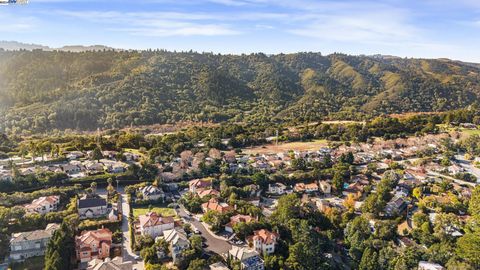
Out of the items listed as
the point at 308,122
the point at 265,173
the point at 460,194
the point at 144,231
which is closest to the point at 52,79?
the point at 308,122

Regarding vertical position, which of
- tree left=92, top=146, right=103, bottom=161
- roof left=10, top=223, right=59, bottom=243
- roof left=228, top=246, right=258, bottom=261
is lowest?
roof left=10, top=223, right=59, bottom=243

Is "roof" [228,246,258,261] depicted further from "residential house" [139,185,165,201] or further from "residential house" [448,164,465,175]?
"residential house" [448,164,465,175]

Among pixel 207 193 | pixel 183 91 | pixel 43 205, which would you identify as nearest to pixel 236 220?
pixel 207 193

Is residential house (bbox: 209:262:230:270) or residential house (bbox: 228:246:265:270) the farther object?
residential house (bbox: 228:246:265:270)

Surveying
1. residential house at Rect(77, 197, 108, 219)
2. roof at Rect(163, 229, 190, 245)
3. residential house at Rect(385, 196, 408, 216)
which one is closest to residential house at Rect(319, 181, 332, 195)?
residential house at Rect(385, 196, 408, 216)

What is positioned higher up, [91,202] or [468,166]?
[468,166]

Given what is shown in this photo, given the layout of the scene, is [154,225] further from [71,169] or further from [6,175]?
[6,175]

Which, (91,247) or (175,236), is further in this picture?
(175,236)

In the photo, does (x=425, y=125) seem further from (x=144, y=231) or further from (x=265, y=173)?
(x=144, y=231)
